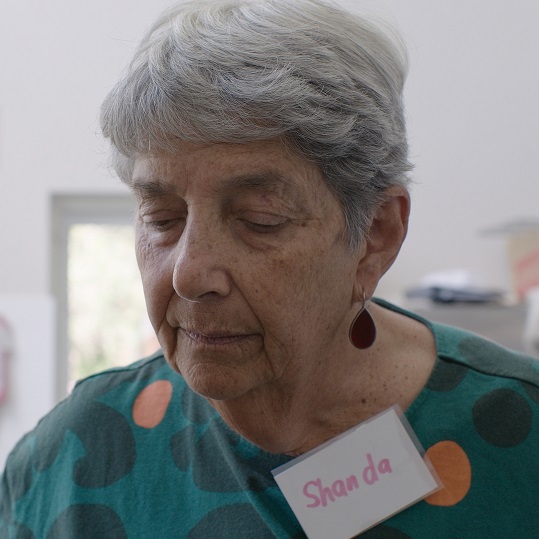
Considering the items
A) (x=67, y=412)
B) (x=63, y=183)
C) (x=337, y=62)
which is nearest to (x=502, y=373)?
(x=337, y=62)

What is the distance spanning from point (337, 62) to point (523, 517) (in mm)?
648

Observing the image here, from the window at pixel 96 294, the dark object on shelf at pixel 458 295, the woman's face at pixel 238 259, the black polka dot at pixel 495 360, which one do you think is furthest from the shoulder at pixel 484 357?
the window at pixel 96 294

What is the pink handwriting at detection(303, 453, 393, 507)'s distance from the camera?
1158 millimetres

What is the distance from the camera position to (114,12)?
344cm

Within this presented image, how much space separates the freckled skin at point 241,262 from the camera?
3.23 feet

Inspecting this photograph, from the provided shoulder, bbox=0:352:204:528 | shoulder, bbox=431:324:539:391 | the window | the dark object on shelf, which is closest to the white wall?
the window

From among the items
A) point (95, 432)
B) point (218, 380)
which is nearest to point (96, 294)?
point (95, 432)

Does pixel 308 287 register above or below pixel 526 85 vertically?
below

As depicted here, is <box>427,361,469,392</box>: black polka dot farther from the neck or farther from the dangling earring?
the dangling earring

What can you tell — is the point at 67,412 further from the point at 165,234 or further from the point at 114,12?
the point at 114,12

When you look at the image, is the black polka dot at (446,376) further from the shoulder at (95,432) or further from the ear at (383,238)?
the shoulder at (95,432)

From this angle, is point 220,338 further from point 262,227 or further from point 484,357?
point 484,357

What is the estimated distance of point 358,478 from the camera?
1.17 meters

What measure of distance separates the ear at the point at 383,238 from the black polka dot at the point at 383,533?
1.04ft
